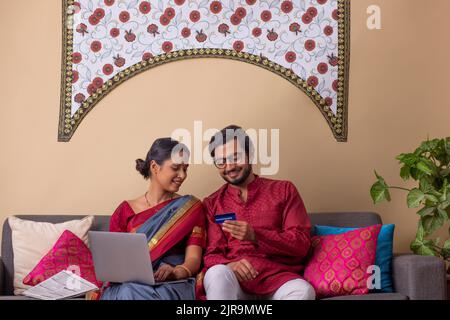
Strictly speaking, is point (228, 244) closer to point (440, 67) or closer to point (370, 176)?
point (370, 176)

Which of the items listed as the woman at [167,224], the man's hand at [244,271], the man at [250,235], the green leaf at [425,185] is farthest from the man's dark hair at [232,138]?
the green leaf at [425,185]

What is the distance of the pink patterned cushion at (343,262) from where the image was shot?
9.74 feet

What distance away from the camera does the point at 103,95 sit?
3.86m

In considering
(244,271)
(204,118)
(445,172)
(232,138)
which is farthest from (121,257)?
(445,172)

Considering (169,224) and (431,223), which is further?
(431,223)

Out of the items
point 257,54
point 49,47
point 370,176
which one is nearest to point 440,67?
point 370,176

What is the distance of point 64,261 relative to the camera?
320 cm

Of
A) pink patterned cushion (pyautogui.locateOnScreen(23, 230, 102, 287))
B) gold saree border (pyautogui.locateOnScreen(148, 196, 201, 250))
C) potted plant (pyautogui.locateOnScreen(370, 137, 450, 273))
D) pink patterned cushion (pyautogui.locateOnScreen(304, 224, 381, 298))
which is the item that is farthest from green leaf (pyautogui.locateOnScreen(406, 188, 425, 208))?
pink patterned cushion (pyautogui.locateOnScreen(23, 230, 102, 287))

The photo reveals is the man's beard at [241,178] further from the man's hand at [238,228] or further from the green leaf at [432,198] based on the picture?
the green leaf at [432,198]

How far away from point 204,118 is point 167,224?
939mm

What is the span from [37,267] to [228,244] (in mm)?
906

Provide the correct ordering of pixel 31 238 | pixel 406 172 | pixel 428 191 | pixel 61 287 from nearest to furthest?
1. pixel 61 287
2. pixel 31 238
3. pixel 428 191
4. pixel 406 172

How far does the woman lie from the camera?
2.87 m

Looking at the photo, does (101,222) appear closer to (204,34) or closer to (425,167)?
(204,34)
